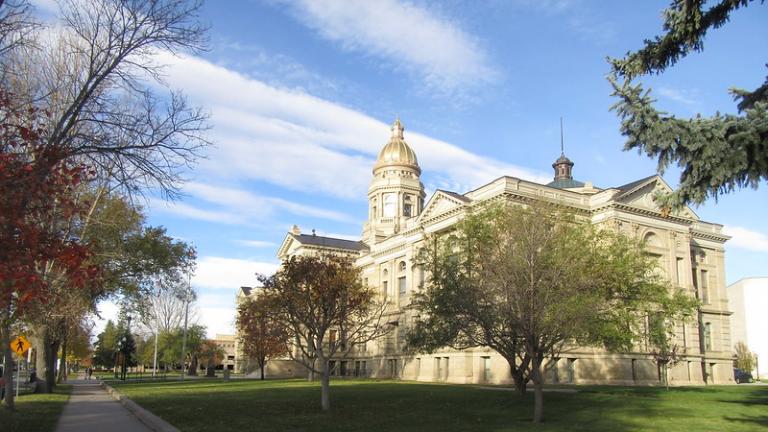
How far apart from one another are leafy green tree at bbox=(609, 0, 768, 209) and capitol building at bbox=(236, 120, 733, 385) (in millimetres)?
25556

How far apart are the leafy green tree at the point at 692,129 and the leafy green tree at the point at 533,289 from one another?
393 inches

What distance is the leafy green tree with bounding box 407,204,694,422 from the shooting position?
21141 mm

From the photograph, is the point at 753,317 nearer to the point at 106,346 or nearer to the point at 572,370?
the point at 572,370

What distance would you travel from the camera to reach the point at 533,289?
21266 millimetres

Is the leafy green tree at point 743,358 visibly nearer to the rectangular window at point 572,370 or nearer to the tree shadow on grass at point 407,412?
the rectangular window at point 572,370

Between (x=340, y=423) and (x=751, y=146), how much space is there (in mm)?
14076

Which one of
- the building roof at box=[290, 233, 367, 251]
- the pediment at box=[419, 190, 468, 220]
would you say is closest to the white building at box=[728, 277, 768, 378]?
the building roof at box=[290, 233, 367, 251]

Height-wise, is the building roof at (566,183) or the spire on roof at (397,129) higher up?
the spire on roof at (397,129)

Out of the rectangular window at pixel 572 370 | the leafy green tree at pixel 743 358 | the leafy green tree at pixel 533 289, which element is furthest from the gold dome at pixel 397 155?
the leafy green tree at pixel 533 289

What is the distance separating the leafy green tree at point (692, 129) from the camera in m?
10.4

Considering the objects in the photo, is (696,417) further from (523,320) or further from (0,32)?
(0,32)

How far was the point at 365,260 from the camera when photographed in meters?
75.2

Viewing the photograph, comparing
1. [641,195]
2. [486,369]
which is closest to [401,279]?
[486,369]

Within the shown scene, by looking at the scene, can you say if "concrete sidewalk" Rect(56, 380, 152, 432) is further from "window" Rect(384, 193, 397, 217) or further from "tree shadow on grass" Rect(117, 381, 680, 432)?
"window" Rect(384, 193, 397, 217)
